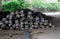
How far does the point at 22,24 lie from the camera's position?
802 cm

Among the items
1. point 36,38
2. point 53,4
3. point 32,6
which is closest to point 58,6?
point 53,4

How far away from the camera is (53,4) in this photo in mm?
24234

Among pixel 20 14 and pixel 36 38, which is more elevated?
pixel 20 14

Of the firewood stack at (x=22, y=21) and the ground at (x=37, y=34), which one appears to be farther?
the firewood stack at (x=22, y=21)

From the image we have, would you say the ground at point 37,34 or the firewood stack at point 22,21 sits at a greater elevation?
the firewood stack at point 22,21

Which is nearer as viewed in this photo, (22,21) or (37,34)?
(37,34)

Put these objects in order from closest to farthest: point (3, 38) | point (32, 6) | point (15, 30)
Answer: point (3, 38)
point (15, 30)
point (32, 6)

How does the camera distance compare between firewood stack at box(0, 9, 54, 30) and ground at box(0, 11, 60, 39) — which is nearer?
ground at box(0, 11, 60, 39)

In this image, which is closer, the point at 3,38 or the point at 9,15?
the point at 3,38

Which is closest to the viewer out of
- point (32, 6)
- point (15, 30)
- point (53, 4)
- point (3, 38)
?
point (3, 38)

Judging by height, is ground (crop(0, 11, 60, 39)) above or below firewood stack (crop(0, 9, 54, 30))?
below

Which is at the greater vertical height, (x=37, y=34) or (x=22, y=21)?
(x=22, y=21)

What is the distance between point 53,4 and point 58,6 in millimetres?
697

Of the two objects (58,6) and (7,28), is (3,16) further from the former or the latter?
(58,6)
